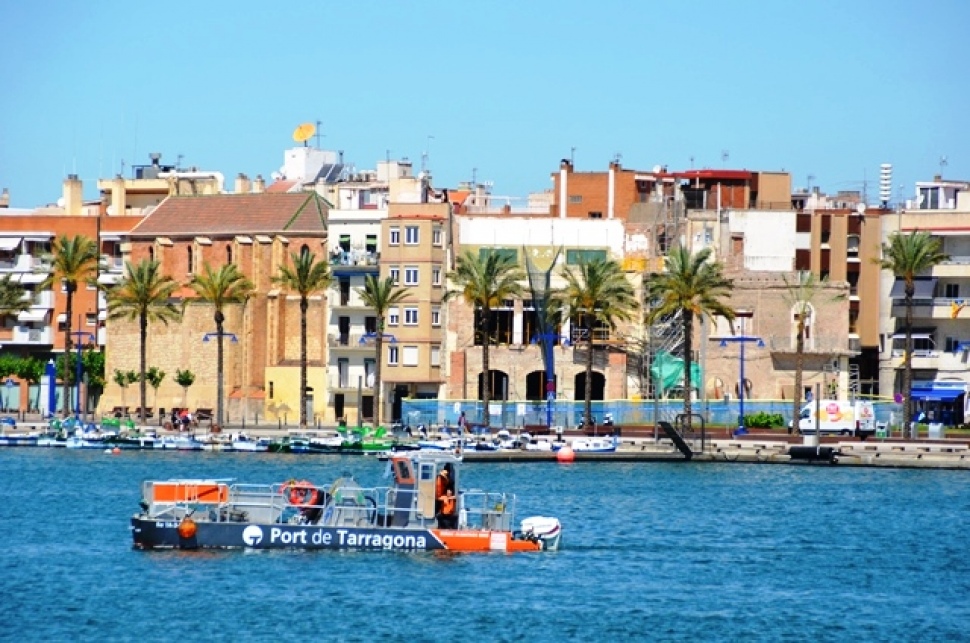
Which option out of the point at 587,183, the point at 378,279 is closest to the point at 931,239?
the point at 587,183

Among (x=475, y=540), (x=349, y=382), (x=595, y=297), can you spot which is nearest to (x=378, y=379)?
(x=349, y=382)

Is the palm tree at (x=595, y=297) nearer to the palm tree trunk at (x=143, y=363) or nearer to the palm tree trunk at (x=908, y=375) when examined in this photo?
the palm tree trunk at (x=908, y=375)

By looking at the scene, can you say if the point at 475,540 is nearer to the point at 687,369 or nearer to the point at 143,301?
the point at 687,369

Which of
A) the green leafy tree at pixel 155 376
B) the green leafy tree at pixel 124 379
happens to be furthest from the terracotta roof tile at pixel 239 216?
the green leafy tree at pixel 124 379

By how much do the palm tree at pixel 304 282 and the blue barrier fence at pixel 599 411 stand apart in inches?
253

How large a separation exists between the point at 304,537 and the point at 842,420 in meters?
57.8

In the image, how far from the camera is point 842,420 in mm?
119062

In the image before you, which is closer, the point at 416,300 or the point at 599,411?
the point at 599,411

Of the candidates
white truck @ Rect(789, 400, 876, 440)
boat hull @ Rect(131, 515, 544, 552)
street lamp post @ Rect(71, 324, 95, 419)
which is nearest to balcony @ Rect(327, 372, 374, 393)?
street lamp post @ Rect(71, 324, 95, 419)

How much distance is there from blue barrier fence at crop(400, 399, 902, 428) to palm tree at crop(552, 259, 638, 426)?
1440mm

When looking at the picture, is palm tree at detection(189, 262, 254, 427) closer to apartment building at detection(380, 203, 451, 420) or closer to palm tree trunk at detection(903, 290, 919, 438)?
apartment building at detection(380, 203, 451, 420)

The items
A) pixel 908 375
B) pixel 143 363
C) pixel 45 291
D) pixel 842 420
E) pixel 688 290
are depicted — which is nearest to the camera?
pixel 688 290

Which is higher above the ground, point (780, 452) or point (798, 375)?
point (798, 375)

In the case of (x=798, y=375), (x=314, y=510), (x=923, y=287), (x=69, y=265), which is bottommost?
(x=314, y=510)
